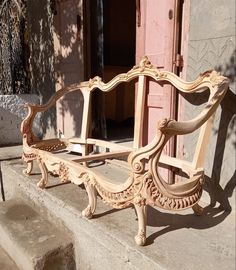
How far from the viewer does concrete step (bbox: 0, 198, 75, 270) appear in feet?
8.18

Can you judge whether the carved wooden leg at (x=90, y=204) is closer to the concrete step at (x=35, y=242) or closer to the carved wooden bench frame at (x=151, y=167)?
the carved wooden bench frame at (x=151, y=167)

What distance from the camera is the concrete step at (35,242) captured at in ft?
8.18

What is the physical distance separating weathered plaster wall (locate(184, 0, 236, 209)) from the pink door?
8.8 inches

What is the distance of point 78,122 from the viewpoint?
4664 mm

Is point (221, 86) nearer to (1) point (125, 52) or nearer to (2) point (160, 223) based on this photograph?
(2) point (160, 223)

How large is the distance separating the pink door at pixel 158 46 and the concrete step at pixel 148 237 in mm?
845

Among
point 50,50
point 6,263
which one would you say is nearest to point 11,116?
point 50,50

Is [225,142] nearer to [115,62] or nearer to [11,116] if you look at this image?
[11,116]

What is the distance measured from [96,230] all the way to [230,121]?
138cm

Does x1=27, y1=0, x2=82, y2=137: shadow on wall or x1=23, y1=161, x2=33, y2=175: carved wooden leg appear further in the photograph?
x1=27, y1=0, x2=82, y2=137: shadow on wall

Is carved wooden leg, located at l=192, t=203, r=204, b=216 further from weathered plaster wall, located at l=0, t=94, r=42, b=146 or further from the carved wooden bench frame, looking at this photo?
weathered plaster wall, located at l=0, t=94, r=42, b=146

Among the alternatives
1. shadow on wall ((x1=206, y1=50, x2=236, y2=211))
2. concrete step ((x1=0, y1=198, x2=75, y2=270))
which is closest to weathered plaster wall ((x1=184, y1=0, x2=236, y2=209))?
shadow on wall ((x1=206, y1=50, x2=236, y2=211))

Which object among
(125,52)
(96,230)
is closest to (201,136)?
(96,230)

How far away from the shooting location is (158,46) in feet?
10.5
